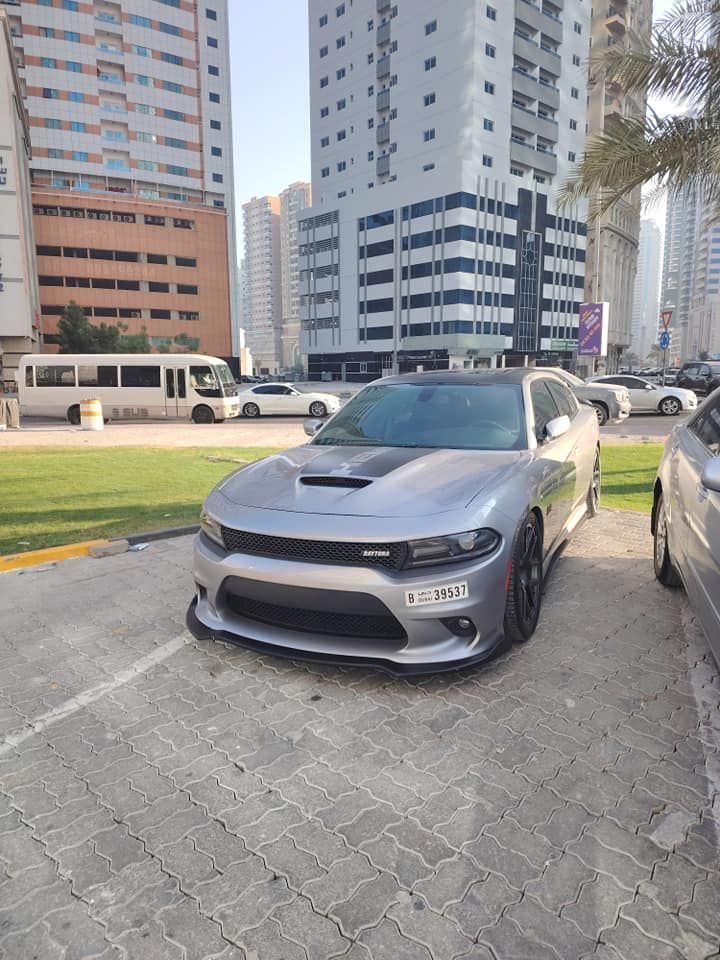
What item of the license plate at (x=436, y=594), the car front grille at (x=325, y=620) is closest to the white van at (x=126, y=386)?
the car front grille at (x=325, y=620)

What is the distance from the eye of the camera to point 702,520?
300 cm

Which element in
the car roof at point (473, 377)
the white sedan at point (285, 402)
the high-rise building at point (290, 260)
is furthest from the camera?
the high-rise building at point (290, 260)

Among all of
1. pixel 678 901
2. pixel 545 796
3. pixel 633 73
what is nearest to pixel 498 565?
pixel 545 796

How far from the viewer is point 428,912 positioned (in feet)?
6.04

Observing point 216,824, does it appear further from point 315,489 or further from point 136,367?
point 136,367

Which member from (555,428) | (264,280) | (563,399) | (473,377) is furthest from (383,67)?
(264,280)

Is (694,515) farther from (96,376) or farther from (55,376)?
(55,376)

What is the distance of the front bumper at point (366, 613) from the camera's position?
2852mm

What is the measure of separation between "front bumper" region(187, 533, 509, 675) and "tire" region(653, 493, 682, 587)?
1.94 m

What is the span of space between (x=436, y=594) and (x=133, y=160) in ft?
254

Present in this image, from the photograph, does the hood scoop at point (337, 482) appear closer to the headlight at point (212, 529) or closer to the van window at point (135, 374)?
the headlight at point (212, 529)

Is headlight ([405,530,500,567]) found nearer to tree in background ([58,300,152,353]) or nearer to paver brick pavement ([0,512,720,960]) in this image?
paver brick pavement ([0,512,720,960])

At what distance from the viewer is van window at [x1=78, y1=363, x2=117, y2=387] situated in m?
21.8

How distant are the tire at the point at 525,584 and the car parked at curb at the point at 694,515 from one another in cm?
83
